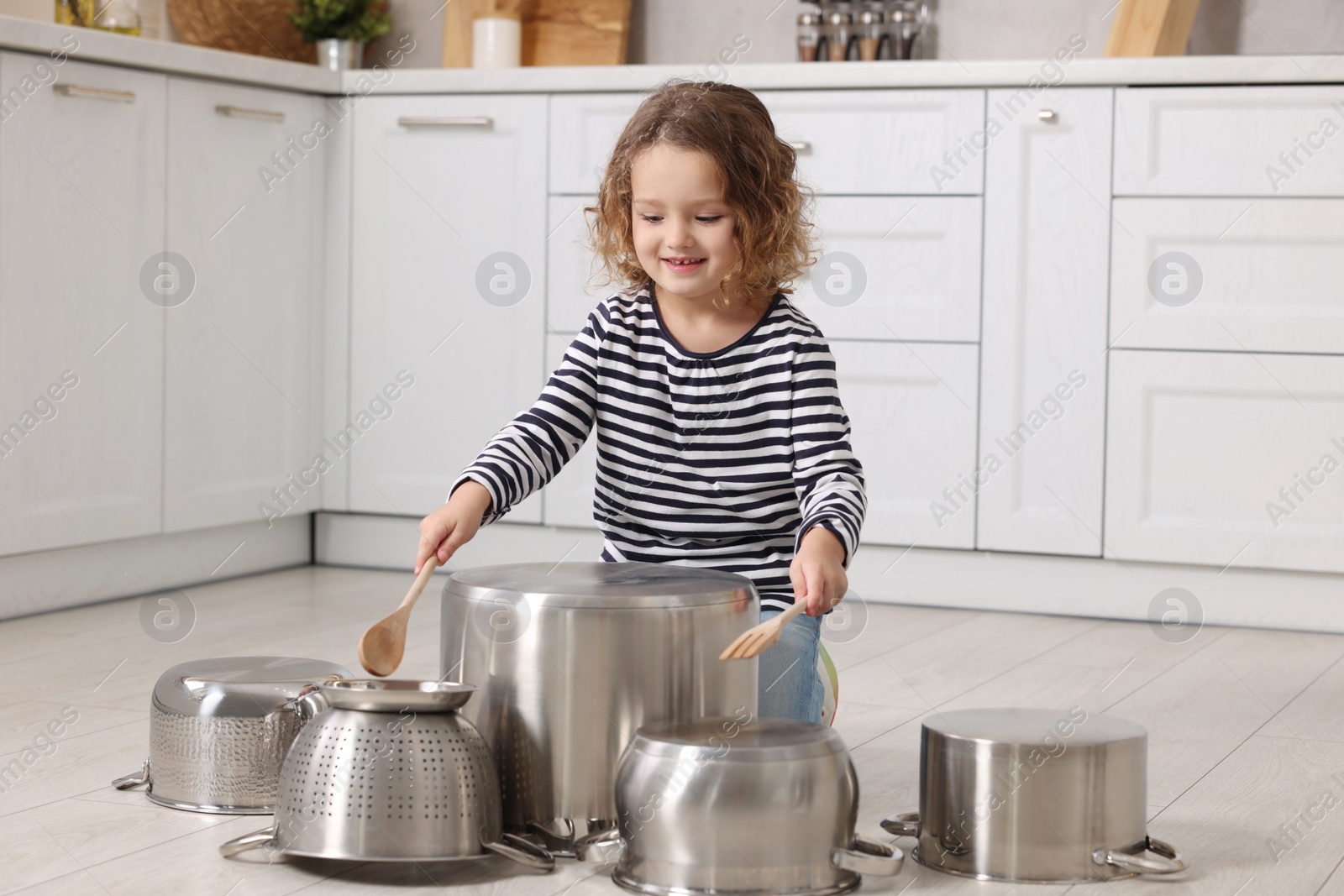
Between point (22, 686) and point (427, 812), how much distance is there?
80cm

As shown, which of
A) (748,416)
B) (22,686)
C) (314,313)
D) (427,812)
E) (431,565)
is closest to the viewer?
(427,812)

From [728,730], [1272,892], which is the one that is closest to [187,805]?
[728,730]

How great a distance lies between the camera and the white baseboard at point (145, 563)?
6.94ft

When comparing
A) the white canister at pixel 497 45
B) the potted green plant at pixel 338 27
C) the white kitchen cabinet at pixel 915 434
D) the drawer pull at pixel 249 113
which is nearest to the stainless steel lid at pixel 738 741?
the white kitchen cabinet at pixel 915 434

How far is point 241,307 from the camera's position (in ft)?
7.93

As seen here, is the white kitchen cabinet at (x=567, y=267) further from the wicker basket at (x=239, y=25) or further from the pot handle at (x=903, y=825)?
the pot handle at (x=903, y=825)

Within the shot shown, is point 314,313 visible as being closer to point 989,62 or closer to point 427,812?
point 989,62

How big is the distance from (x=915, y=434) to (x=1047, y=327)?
0.24 meters

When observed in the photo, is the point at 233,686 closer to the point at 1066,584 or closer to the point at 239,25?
the point at 1066,584

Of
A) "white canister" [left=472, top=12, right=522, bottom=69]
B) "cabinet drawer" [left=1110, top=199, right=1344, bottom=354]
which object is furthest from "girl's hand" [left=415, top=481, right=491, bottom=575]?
"white canister" [left=472, top=12, right=522, bottom=69]

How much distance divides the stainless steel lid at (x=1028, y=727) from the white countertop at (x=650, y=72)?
1.24 m

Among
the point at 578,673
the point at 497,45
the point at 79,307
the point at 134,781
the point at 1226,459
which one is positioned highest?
the point at 497,45

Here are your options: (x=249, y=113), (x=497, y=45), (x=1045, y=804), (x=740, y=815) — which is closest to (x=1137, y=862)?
(x=1045, y=804)

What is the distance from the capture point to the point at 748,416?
1379 millimetres
